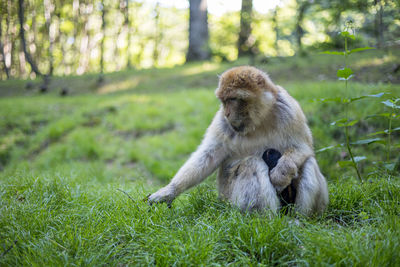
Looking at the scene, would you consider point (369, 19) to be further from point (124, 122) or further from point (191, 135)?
point (124, 122)

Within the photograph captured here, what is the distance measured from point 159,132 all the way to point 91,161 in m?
1.85

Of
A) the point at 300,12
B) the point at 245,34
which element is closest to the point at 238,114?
the point at 300,12

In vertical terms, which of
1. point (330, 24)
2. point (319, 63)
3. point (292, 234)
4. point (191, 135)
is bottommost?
point (191, 135)

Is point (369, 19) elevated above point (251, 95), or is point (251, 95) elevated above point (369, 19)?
point (369, 19)

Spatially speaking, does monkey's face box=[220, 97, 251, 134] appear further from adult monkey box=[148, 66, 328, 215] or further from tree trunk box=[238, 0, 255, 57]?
tree trunk box=[238, 0, 255, 57]

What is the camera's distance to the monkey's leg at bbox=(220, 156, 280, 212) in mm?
3023

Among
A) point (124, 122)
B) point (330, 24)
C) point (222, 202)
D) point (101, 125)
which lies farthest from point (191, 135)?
point (330, 24)

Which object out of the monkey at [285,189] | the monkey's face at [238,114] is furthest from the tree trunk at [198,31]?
the monkey at [285,189]

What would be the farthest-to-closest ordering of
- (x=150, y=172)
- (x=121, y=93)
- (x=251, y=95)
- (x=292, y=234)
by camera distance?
(x=121, y=93), (x=150, y=172), (x=251, y=95), (x=292, y=234)

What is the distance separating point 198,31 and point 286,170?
12.9 m

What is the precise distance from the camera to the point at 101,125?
854 cm

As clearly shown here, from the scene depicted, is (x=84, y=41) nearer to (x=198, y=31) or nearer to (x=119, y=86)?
(x=198, y=31)

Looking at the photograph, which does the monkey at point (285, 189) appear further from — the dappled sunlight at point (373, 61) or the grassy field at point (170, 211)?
the dappled sunlight at point (373, 61)

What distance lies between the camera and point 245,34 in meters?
13.2
